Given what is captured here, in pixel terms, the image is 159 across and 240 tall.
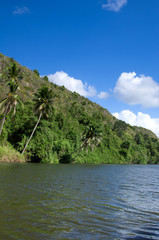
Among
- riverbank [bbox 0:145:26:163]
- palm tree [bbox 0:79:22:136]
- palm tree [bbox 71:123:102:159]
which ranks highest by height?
palm tree [bbox 0:79:22:136]

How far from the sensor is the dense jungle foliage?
4146 cm

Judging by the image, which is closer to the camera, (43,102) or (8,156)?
(8,156)

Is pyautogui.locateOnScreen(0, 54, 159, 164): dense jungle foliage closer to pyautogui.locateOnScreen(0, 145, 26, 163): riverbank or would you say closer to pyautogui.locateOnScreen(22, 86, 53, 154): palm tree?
pyautogui.locateOnScreen(0, 145, 26, 163): riverbank

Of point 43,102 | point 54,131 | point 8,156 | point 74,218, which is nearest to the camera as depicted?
point 74,218

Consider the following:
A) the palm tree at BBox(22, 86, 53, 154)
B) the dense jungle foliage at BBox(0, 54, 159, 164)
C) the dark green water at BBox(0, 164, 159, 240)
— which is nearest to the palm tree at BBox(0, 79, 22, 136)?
the dense jungle foliage at BBox(0, 54, 159, 164)

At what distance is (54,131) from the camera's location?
5684 centimetres

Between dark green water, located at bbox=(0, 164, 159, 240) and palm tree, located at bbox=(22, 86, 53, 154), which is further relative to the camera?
palm tree, located at bbox=(22, 86, 53, 154)

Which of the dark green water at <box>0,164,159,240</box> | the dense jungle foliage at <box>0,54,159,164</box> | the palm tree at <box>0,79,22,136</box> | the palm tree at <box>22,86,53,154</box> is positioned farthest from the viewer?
the palm tree at <box>22,86,53,154</box>

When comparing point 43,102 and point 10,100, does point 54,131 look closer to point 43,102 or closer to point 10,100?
point 43,102

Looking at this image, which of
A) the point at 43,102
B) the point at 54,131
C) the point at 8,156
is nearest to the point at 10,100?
the point at 8,156

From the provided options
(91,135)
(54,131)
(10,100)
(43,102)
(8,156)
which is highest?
(43,102)

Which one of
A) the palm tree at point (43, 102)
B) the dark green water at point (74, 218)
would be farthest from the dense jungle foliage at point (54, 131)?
the dark green water at point (74, 218)

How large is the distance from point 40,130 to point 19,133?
4872 mm

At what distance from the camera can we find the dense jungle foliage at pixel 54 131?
4146 cm
